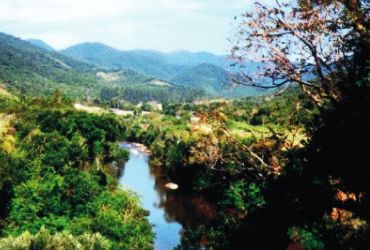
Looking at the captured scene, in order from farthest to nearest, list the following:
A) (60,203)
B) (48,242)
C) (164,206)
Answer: (164,206)
(60,203)
(48,242)

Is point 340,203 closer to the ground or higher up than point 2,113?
higher up

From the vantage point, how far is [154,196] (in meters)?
92.2

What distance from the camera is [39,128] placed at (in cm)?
7181

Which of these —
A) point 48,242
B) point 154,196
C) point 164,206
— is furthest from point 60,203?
point 154,196

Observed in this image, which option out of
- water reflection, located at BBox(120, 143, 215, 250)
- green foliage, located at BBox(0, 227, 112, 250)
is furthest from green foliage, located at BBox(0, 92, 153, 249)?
water reflection, located at BBox(120, 143, 215, 250)

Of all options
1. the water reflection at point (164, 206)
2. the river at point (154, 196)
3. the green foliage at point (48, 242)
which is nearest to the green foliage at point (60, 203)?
the green foliage at point (48, 242)

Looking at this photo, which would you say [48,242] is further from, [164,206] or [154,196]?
[154,196]

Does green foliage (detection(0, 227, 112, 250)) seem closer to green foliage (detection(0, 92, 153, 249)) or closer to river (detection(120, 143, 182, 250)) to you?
green foliage (detection(0, 92, 153, 249))

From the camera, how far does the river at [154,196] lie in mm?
67044

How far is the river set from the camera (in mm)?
67044

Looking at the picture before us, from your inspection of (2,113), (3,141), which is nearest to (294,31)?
(3,141)

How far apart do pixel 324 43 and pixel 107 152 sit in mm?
79523

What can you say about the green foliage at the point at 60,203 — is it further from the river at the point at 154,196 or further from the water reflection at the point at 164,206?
the water reflection at the point at 164,206

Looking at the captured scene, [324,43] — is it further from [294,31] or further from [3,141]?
[3,141]
